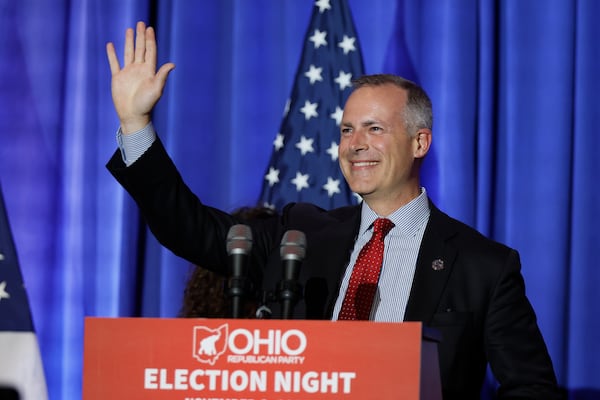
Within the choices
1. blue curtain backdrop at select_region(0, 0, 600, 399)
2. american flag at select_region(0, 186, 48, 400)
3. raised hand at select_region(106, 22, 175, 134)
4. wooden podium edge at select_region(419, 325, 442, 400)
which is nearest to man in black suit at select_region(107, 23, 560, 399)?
raised hand at select_region(106, 22, 175, 134)

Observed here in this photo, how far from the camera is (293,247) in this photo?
1.78 metres

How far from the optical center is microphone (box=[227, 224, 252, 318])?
1.73 metres

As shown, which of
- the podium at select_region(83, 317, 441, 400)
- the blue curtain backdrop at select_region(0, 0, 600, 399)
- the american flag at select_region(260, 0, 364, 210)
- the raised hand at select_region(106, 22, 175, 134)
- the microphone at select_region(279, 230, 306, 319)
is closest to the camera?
the podium at select_region(83, 317, 441, 400)

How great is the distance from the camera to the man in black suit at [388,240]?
7.34ft

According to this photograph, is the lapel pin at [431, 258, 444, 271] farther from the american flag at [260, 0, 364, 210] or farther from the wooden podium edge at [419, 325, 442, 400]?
the american flag at [260, 0, 364, 210]

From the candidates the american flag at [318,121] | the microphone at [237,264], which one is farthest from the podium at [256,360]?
A: the american flag at [318,121]

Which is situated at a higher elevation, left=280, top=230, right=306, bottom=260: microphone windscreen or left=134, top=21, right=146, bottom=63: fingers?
left=134, top=21, right=146, bottom=63: fingers

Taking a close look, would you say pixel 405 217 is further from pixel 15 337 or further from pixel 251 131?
pixel 15 337

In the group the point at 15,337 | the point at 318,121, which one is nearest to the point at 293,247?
the point at 318,121

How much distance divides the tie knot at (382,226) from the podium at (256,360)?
2.74 ft

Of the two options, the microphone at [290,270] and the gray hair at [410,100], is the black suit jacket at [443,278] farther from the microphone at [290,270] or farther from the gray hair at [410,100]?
the microphone at [290,270]

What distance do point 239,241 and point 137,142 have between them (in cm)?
56

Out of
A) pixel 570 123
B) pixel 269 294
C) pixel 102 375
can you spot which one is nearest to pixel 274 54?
pixel 570 123

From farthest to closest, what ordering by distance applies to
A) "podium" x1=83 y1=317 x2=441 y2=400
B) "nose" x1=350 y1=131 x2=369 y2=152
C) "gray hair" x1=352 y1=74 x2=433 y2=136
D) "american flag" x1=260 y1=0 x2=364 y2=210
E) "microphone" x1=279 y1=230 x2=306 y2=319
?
"american flag" x1=260 y1=0 x2=364 y2=210 → "gray hair" x1=352 y1=74 x2=433 y2=136 → "nose" x1=350 y1=131 x2=369 y2=152 → "microphone" x1=279 y1=230 x2=306 y2=319 → "podium" x1=83 y1=317 x2=441 y2=400
